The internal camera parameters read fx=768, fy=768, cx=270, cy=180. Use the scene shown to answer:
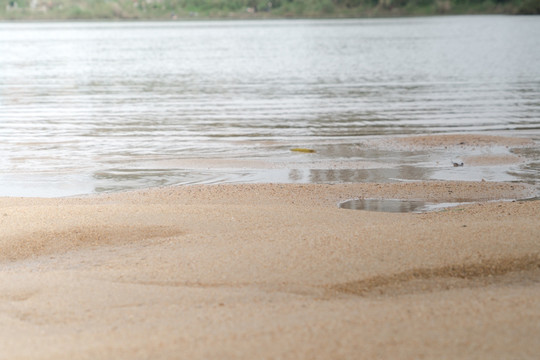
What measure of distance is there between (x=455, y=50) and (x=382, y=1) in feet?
280

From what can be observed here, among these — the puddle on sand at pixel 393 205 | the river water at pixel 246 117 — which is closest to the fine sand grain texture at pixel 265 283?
the puddle on sand at pixel 393 205

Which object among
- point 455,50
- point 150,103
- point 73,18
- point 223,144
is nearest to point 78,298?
point 223,144

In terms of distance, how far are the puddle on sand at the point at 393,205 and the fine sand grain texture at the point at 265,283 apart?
0.85m

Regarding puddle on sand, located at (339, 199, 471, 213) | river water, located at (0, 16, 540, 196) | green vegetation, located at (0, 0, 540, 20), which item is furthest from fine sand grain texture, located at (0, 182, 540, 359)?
green vegetation, located at (0, 0, 540, 20)

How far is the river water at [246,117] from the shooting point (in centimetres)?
1166

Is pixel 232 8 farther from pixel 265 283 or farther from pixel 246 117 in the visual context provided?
pixel 265 283

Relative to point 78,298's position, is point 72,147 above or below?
below

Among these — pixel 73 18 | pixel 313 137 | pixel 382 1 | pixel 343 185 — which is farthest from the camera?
pixel 73 18

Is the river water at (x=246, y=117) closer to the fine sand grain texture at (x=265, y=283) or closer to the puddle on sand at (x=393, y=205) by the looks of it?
the puddle on sand at (x=393, y=205)

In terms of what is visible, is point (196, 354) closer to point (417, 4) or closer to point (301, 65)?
point (301, 65)

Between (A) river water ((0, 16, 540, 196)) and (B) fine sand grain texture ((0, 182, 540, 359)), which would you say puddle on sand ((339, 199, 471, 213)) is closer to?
(B) fine sand grain texture ((0, 182, 540, 359))

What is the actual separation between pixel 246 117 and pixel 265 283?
14716 mm

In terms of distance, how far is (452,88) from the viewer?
27719 mm

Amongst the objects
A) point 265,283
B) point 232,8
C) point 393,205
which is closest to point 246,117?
point 393,205
